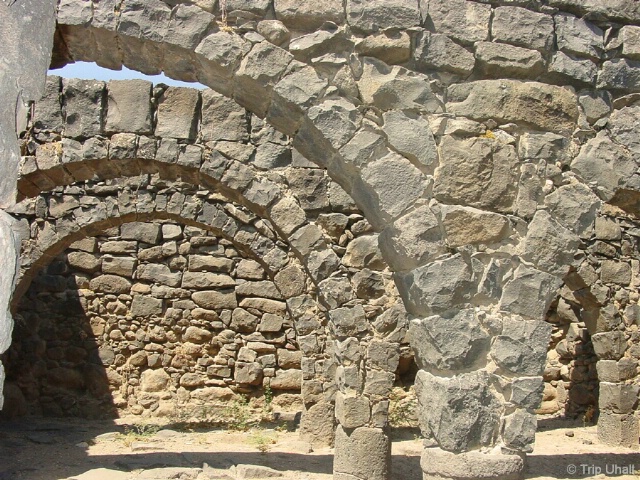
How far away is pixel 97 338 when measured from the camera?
9.84 metres

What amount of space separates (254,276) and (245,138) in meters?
3.53

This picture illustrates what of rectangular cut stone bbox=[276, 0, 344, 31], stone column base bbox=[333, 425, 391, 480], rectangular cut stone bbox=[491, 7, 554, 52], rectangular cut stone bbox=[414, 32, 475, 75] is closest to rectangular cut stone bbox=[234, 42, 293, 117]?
rectangular cut stone bbox=[276, 0, 344, 31]

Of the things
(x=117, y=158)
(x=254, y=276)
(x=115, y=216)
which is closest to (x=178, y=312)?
(x=254, y=276)

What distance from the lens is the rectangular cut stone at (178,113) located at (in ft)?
20.1

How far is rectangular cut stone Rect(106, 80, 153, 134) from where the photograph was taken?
6.04 meters

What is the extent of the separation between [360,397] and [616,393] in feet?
14.0

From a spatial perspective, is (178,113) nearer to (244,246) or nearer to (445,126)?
(244,246)

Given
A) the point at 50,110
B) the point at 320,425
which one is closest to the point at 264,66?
the point at 50,110

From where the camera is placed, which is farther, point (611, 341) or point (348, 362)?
point (611, 341)

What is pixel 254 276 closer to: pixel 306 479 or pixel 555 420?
pixel 306 479

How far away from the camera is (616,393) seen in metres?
8.92

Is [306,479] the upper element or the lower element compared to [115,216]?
lower

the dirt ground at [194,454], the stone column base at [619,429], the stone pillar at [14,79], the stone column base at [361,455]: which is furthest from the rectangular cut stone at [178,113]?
the stone column base at [619,429]

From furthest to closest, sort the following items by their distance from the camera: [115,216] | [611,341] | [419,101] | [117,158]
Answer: [611,341] < [115,216] < [117,158] < [419,101]
